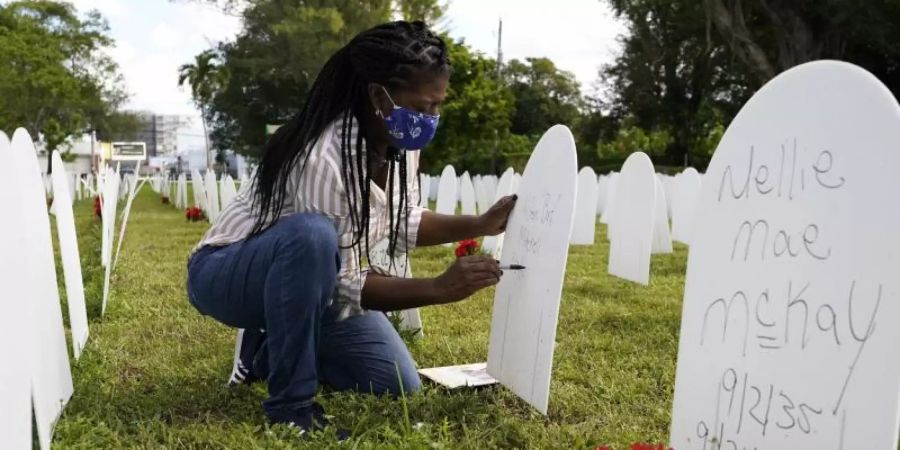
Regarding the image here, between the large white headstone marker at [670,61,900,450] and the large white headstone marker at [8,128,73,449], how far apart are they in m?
1.42

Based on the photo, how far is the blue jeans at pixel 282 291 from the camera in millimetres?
2055

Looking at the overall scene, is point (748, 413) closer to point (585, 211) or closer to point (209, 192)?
point (585, 211)

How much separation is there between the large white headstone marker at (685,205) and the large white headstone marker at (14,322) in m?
5.60

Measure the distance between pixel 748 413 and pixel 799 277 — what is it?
28 cm

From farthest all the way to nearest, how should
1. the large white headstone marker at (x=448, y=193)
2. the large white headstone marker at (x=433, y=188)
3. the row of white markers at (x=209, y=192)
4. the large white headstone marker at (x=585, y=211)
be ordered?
the large white headstone marker at (x=433, y=188)
the row of white markers at (x=209, y=192)
the large white headstone marker at (x=448, y=193)
the large white headstone marker at (x=585, y=211)

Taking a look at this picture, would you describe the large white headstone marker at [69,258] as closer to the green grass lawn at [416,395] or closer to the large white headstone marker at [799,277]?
the green grass lawn at [416,395]

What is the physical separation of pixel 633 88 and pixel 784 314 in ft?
90.1

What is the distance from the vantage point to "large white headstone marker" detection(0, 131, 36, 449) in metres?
1.51

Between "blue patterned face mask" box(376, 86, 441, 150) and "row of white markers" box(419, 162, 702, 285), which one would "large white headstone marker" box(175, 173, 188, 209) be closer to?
"row of white markers" box(419, 162, 702, 285)

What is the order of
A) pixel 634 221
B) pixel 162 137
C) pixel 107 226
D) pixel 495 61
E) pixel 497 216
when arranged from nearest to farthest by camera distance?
pixel 497 216 → pixel 107 226 → pixel 634 221 → pixel 495 61 → pixel 162 137

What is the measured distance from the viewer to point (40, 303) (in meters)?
2.06

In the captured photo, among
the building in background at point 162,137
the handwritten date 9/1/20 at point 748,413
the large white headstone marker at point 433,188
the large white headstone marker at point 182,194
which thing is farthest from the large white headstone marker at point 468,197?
the building in background at point 162,137

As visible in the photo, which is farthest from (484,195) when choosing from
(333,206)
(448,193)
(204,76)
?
(204,76)

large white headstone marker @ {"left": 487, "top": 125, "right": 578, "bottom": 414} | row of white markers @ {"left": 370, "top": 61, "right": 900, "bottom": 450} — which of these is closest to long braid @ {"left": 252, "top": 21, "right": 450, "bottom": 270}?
large white headstone marker @ {"left": 487, "top": 125, "right": 578, "bottom": 414}
